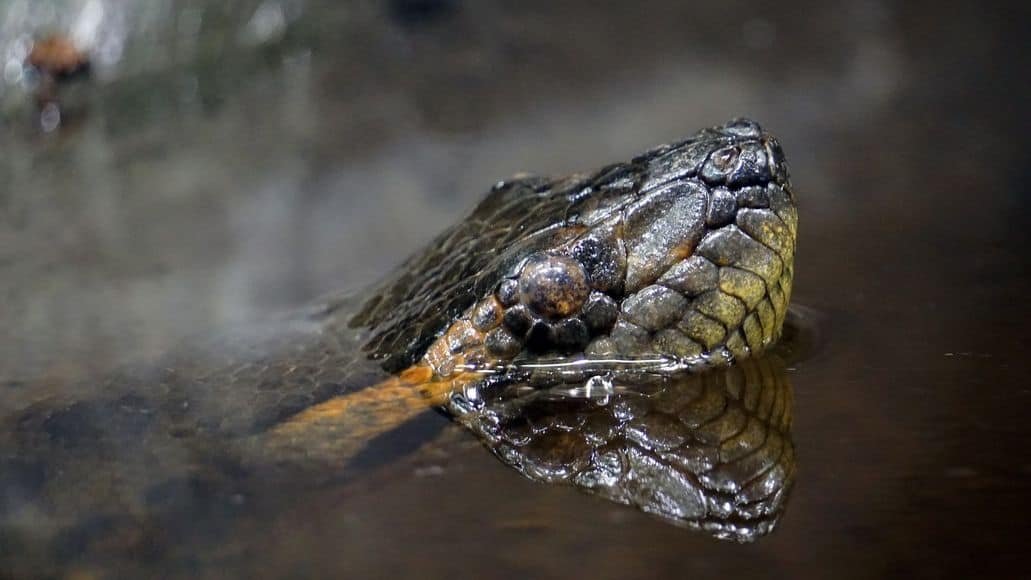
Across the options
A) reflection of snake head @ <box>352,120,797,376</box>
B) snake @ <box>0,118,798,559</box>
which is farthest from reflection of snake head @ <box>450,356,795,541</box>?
reflection of snake head @ <box>352,120,797,376</box>

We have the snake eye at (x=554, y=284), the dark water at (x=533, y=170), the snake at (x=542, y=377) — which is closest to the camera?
the dark water at (x=533, y=170)

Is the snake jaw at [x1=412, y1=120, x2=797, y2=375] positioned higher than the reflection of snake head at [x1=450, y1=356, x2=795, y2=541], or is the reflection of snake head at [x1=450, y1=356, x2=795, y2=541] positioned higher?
the snake jaw at [x1=412, y1=120, x2=797, y2=375]

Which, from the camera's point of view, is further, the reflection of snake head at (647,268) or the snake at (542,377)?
the reflection of snake head at (647,268)

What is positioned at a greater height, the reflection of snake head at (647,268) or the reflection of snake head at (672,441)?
the reflection of snake head at (647,268)

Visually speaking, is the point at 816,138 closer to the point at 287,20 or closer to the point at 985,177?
the point at 985,177

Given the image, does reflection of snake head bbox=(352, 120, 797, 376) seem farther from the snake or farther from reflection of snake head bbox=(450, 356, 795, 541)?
reflection of snake head bbox=(450, 356, 795, 541)

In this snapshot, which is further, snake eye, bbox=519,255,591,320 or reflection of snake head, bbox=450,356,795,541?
snake eye, bbox=519,255,591,320

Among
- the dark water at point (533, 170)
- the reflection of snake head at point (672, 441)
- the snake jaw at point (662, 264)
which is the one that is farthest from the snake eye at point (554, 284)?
the dark water at point (533, 170)

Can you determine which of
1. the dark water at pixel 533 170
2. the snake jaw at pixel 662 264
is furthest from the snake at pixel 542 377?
the dark water at pixel 533 170

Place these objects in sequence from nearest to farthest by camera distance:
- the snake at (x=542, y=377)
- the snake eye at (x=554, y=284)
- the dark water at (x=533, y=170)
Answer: the dark water at (x=533, y=170) < the snake at (x=542, y=377) < the snake eye at (x=554, y=284)

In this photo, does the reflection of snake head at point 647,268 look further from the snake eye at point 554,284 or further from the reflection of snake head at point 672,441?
the reflection of snake head at point 672,441
